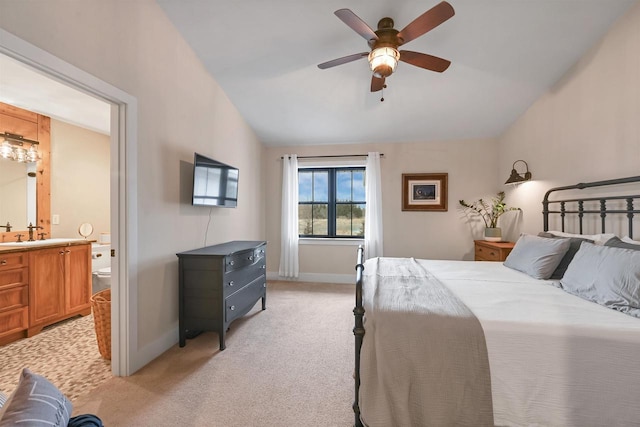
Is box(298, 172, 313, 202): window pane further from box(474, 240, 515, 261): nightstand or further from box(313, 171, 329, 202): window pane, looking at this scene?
box(474, 240, 515, 261): nightstand

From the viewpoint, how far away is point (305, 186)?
5047 millimetres

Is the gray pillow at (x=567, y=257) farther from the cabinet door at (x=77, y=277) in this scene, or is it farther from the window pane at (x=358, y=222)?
the cabinet door at (x=77, y=277)

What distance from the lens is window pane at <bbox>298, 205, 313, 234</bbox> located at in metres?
5.02

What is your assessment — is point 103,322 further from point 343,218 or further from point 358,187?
point 358,187

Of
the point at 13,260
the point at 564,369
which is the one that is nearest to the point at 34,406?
the point at 564,369

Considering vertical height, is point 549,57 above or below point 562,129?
above

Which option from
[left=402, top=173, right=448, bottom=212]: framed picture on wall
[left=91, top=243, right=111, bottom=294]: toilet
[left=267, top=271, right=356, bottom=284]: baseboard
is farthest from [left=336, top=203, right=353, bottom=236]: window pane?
[left=91, top=243, right=111, bottom=294]: toilet

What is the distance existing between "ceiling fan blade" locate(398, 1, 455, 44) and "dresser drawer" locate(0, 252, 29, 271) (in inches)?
150

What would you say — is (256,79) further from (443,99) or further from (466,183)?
(466,183)

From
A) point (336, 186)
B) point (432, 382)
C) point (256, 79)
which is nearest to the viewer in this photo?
point (432, 382)

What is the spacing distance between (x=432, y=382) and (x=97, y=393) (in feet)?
7.22

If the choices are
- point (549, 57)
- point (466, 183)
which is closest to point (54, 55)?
point (549, 57)

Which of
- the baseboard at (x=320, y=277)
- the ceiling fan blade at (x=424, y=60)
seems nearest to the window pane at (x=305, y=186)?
the baseboard at (x=320, y=277)

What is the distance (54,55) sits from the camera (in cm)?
160
